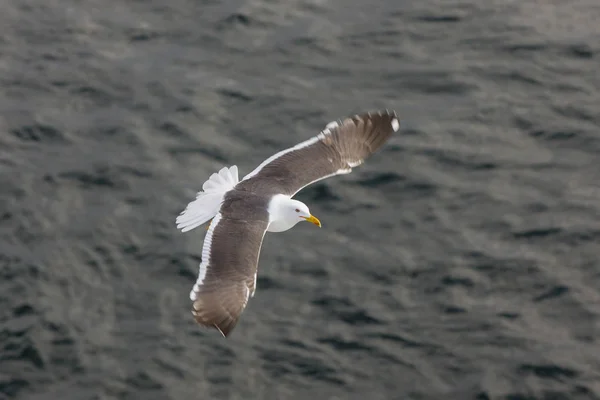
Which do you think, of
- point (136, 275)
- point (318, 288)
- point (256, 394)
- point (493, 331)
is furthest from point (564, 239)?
point (136, 275)

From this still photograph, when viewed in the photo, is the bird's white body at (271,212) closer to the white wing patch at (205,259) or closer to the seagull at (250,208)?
the seagull at (250,208)

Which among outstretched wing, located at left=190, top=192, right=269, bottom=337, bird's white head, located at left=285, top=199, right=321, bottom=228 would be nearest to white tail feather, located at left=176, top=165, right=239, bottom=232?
outstretched wing, located at left=190, top=192, right=269, bottom=337

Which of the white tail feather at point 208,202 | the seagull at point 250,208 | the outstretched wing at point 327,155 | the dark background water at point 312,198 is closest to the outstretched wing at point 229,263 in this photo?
the seagull at point 250,208

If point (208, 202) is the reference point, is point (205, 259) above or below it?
below

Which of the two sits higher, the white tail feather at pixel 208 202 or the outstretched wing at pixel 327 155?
the outstretched wing at pixel 327 155

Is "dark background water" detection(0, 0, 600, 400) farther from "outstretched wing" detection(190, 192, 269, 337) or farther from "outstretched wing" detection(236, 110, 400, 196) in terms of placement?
"outstretched wing" detection(190, 192, 269, 337)

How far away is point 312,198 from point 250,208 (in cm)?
260

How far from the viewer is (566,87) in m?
13.5

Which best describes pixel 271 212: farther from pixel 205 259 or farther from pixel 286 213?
pixel 205 259

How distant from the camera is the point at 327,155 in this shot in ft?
33.9

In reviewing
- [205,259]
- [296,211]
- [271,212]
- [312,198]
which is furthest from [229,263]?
[312,198]

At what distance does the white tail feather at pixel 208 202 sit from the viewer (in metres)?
9.29

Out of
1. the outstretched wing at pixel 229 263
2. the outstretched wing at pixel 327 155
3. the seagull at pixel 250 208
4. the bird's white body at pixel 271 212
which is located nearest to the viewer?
the outstretched wing at pixel 229 263

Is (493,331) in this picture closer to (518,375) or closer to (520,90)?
(518,375)
